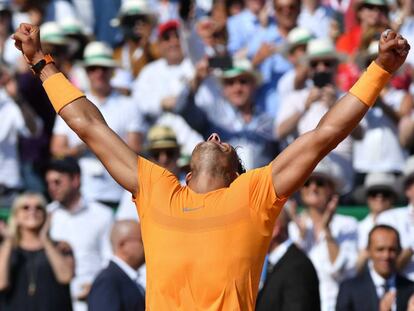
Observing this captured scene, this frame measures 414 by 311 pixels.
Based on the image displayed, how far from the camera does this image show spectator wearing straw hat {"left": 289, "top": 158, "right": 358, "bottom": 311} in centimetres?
1052

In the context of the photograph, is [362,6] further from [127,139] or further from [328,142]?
[328,142]

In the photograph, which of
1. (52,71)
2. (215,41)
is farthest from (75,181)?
(52,71)

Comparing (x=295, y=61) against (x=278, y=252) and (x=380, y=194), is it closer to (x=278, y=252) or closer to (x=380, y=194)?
(x=380, y=194)

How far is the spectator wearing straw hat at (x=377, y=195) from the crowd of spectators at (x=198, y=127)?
0.01 m

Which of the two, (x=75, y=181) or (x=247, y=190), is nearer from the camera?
(x=247, y=190)

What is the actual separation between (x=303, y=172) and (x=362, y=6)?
7.43 metres

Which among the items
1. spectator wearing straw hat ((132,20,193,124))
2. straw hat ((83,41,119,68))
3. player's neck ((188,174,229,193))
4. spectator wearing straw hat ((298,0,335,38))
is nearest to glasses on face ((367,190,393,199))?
spectator wearing straw hat ((132,20,193,124))

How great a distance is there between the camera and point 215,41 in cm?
1306

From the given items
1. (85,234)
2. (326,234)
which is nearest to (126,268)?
(85,234)

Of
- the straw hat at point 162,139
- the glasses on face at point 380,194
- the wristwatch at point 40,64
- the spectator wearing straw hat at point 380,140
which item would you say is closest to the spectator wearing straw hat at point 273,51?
the spectator wearing straw hat at point 380,140

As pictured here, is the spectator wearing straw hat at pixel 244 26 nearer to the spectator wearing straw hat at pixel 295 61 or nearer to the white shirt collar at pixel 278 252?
the spectator wearing straw hat at pixel 295 61

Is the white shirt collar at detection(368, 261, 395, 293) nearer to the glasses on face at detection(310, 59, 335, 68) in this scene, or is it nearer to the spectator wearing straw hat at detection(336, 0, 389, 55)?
the glasses on face at detection(310, 59, 335, 68)

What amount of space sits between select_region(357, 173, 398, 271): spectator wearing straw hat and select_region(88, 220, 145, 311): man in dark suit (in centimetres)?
220

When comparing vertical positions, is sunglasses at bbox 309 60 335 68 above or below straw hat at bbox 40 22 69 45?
below
